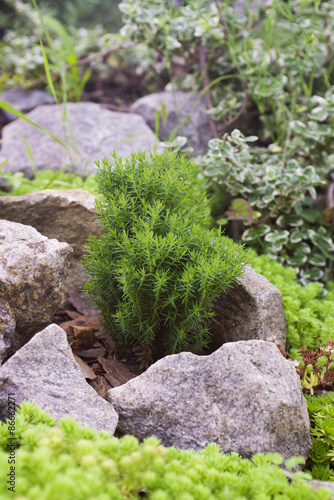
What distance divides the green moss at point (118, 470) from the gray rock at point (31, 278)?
2.10 feet

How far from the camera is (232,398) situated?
1835mm

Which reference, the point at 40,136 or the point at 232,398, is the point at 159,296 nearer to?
the point at 232,398

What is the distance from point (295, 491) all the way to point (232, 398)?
0.47 metres

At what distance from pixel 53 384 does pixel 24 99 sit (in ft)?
17.2

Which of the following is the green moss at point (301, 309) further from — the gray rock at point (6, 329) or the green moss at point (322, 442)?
the gray rock at point (6, 329)

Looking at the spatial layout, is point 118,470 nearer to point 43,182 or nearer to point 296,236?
point 296,236

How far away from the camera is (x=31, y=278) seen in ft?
6.81

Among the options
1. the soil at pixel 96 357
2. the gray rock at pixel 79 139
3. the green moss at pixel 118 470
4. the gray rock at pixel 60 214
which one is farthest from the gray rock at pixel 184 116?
the green moss at pixel 118 470

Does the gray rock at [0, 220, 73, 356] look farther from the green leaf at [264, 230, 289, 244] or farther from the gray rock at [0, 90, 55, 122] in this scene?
the gray rock at [0, 90, 55, 122]

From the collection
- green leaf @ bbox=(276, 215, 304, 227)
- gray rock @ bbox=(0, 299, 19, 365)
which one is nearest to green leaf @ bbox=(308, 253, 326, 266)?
green leaf @ bbox=(276, 215, 304, 227)

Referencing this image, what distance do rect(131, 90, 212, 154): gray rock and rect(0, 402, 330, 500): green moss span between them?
365 centimetres

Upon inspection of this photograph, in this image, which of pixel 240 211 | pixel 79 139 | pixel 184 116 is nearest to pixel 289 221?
pixel 240 211

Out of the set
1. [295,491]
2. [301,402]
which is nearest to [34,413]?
[295,491]

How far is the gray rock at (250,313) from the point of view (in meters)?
2.40
